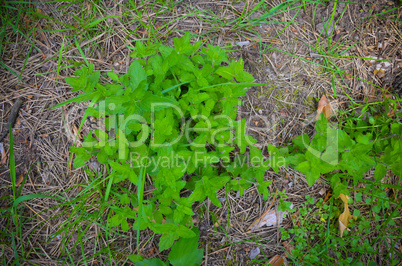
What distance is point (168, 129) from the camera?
78.0 inches

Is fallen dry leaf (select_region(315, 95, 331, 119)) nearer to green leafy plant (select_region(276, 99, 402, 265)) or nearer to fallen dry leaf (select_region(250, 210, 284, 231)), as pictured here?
green leafy plant (select_region(276, 99, 402, 265))

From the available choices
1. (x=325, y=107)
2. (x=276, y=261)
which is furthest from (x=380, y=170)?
(x=276, y=261)

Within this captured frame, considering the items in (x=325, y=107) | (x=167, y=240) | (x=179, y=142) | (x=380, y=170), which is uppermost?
(x=325, y=107)

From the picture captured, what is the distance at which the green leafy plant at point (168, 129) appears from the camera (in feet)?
6.69

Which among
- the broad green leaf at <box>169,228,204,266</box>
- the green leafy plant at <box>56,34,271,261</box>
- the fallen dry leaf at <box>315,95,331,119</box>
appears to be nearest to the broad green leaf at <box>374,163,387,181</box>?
the fallen dry leaf at <box>315,95,331,119</box>

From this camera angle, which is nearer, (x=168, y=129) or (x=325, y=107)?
(x=168, y=129)

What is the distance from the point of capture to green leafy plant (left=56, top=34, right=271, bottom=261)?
6.69ft

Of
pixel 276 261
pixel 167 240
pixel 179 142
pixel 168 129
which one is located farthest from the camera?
pixel 276 261

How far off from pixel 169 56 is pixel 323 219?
232cm

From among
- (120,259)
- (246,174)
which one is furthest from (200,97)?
(120,259)

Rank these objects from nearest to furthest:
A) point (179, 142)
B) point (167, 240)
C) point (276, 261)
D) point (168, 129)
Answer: point (168, 129), point (167, 240), point (179, 142), point (276, 261)

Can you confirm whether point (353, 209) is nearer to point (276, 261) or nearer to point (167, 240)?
point (276, 261)

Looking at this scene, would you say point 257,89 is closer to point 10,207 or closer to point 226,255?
point 226,255

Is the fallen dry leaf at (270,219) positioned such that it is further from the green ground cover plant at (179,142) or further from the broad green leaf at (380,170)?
the broad green leaf at (380,170)
